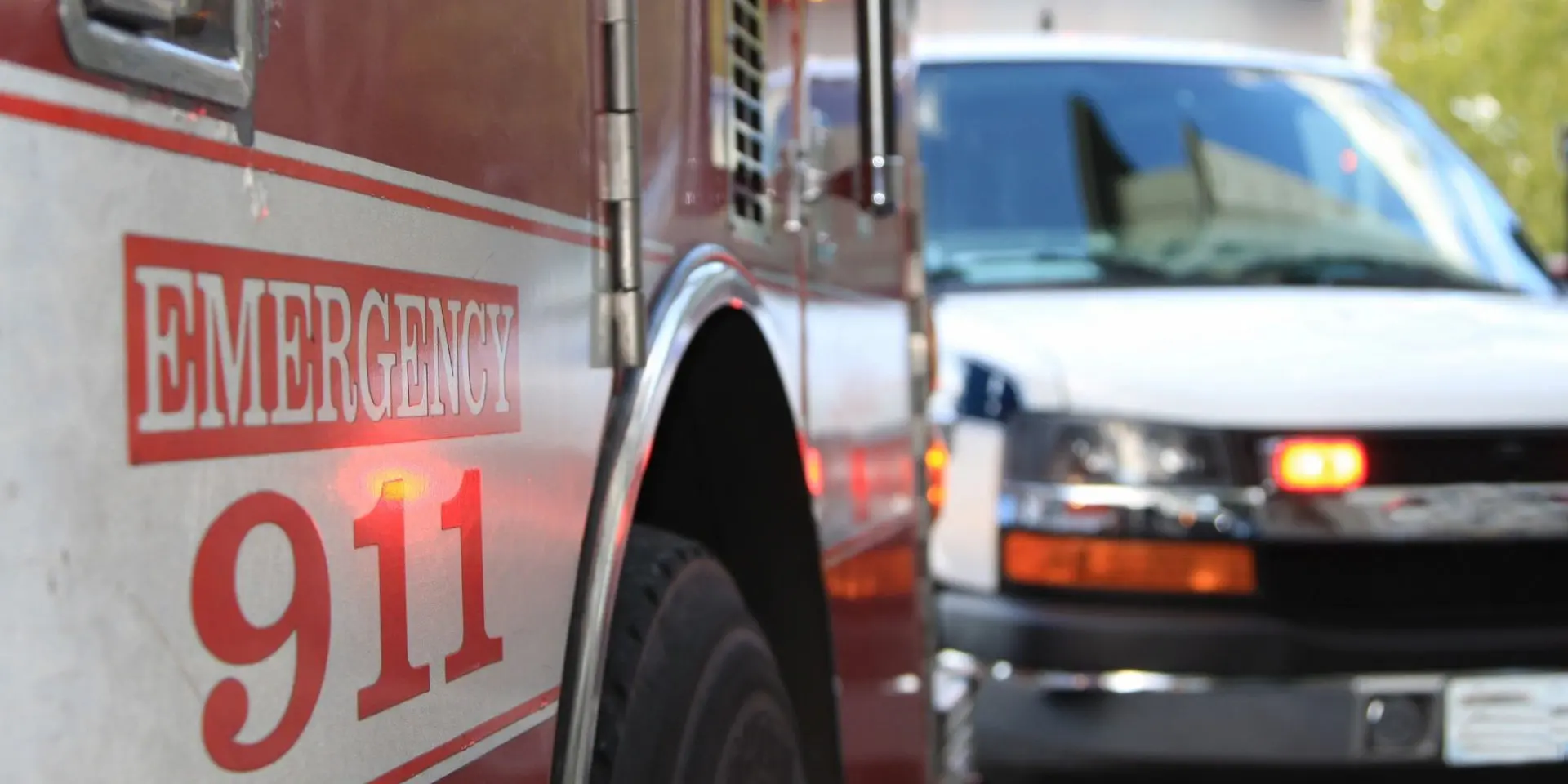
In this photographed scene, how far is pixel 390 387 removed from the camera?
1292mm

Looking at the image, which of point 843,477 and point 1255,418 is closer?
point 843,477

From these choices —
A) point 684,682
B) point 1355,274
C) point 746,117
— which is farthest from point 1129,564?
point 684,682

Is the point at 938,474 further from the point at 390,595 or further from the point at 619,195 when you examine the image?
the point at 390,595

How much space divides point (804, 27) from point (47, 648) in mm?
1953

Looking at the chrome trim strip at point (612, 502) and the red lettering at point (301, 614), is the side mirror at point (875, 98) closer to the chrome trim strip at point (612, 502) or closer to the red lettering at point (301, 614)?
the chrome trim strip at point (612, 502)

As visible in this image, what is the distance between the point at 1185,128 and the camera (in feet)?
17.8

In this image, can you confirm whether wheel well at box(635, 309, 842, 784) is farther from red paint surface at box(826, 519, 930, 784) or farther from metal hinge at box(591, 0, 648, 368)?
metal hinge at box(591, 0, 648, 368)

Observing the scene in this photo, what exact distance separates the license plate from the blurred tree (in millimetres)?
23277

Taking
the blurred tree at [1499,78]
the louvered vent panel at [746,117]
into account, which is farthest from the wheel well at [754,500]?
the blurred tree at [1499,78]

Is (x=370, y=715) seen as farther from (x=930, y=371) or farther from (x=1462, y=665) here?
(x=1462, y=665)

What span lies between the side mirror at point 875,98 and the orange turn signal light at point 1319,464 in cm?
127

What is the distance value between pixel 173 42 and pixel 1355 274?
4.29 metres

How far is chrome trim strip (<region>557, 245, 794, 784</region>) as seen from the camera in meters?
1.70

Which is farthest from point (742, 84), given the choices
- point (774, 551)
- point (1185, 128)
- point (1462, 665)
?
point (1185, 128)
